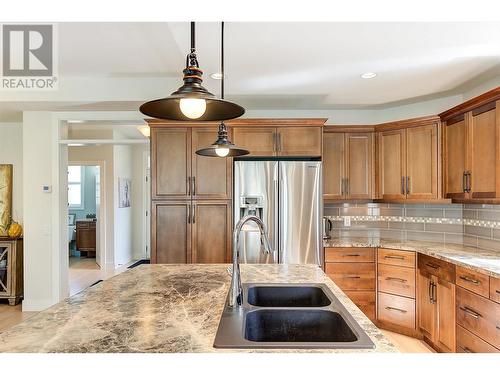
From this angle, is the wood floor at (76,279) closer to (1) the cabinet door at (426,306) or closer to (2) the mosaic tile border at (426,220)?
(2) the mosaic tile border at (426,220)

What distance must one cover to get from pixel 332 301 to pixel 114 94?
117 inches

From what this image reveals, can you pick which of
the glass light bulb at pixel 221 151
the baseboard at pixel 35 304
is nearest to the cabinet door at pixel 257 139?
the glass light bulb at pixel 221 151

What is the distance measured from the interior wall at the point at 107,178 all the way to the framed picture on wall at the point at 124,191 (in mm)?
250

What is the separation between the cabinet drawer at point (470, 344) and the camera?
7.39 feet

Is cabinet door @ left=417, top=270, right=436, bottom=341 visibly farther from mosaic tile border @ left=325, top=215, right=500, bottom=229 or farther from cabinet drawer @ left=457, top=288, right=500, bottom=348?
mosaic tile border @ left=325, top=215, right=500, bottom=229

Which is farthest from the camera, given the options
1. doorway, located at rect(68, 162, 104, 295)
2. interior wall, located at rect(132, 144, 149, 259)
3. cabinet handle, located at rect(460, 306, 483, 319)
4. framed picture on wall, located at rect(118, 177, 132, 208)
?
interior wall, located at rect(132, 144, 149, 259)

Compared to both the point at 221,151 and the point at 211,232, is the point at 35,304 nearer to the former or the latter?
the point at 211,232

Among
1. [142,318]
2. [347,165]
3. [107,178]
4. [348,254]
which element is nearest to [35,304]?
[107,178]

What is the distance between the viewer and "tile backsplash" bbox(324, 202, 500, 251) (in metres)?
3.15

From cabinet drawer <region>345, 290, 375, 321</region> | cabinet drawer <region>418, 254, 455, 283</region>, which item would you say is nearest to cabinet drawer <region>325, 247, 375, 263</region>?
cabinet drawer <region>345, 290, 375, 321</region>

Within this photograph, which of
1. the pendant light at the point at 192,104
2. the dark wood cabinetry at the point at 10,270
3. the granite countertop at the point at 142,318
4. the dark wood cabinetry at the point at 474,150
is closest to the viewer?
the granite countertop at the point at 142,318

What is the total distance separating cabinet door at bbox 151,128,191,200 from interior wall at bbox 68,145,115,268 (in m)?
2.99

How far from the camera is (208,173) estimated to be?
3.44 meters

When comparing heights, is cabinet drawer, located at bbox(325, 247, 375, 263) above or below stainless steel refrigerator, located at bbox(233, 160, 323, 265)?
below
